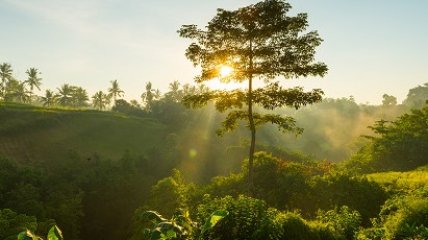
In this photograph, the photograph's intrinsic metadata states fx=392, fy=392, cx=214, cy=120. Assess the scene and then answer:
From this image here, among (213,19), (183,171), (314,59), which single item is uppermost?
(213,19)

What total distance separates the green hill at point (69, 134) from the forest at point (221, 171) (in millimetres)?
212

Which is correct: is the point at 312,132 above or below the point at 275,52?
below

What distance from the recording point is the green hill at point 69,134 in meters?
52.7

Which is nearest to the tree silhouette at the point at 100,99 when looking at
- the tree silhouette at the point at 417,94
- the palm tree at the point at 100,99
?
the palm tree at the point at 100,99

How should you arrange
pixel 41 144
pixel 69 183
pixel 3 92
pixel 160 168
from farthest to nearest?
pixel 3 92 → pixel 41 144 → pixel 160 168 → pixel 69 183

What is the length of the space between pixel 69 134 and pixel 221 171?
991 inches

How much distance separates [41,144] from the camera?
54531 mm

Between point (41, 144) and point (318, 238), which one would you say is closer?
point (318, 238)

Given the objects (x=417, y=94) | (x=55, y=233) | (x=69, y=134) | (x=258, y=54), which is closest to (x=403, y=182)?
(x=258, y=54)

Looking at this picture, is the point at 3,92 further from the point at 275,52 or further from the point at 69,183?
the point at 275,52

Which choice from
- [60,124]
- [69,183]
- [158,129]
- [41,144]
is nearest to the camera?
[69,183]

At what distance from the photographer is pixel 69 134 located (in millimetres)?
61125

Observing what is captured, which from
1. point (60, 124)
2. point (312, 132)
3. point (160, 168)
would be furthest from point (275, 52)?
point (312, 132)

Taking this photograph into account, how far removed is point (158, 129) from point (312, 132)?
49196 mm
